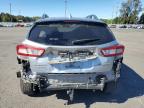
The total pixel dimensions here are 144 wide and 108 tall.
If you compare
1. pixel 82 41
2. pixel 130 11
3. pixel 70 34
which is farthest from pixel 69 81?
pixel 130 11

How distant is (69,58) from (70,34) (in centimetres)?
53

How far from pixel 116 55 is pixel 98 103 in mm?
1109

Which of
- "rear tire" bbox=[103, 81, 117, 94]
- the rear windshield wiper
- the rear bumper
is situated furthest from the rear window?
"rear tire" bbox=[103, 81, 117, 94]

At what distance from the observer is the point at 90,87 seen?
17.1 ft

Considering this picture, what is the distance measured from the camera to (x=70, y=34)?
17.5 ft

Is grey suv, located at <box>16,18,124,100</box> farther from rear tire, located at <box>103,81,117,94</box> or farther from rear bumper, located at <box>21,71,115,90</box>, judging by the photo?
rear tire, located at <box>103,81,117,94</box>

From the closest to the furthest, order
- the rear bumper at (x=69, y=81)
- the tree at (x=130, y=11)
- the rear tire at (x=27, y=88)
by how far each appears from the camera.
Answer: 1. the rear bumper at (x=69, y=81)
2. the rear tire at (x=27, y=88)
3. the tree at (x=130, y=11)

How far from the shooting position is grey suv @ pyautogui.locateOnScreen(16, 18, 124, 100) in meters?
5.05

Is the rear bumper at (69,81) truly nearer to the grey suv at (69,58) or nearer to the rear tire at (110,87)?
the grey suv at (69,58)

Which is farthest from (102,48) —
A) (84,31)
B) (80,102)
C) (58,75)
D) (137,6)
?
(137,6)

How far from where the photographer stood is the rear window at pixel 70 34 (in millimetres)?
5153

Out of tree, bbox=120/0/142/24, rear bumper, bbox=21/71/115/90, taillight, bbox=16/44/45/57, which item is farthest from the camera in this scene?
tree, bbox=120/0/142/24

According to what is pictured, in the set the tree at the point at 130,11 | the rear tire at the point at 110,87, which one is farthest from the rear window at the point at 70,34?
the tree at the point at 130,11

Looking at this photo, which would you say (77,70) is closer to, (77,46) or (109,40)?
(77,46)
